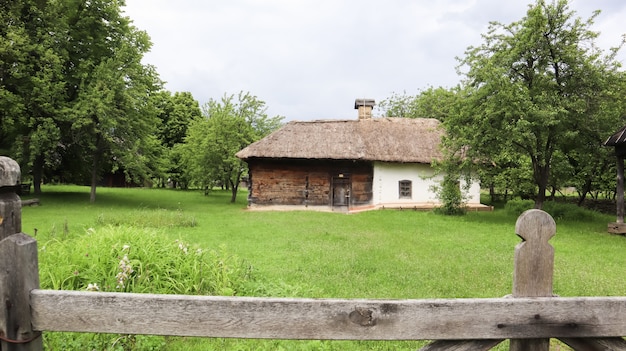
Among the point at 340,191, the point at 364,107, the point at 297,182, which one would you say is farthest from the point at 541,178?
the point at 364,107

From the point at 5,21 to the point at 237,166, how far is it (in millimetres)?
13679

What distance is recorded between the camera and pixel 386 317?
1.67 metres

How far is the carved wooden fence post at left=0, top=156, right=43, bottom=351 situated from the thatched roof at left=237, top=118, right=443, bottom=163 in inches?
754

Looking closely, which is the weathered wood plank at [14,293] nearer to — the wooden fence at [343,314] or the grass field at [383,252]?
the wooden fence at [343,314]

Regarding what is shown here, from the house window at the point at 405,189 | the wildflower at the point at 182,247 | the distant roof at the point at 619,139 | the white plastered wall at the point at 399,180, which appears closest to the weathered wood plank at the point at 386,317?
the wildflower at the point at 182,247

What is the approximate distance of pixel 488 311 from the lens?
1.68 meters

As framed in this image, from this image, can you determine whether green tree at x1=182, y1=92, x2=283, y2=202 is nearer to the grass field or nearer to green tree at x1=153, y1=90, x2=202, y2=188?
the grass field

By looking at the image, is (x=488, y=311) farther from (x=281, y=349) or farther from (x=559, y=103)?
(x=559, y=103)

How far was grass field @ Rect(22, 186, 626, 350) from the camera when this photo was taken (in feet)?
19.5

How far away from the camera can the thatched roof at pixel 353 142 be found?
21.3 m

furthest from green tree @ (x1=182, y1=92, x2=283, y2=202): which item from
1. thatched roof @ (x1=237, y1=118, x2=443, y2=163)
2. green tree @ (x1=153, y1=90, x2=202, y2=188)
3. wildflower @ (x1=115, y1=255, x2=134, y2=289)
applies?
wildflower @ (x1=115, y1=255, x2=134, y2=289)

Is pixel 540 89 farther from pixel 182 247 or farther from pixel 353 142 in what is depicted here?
pixel 182 247

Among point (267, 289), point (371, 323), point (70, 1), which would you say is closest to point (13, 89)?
point (70, 1)

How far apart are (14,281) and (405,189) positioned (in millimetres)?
21916
